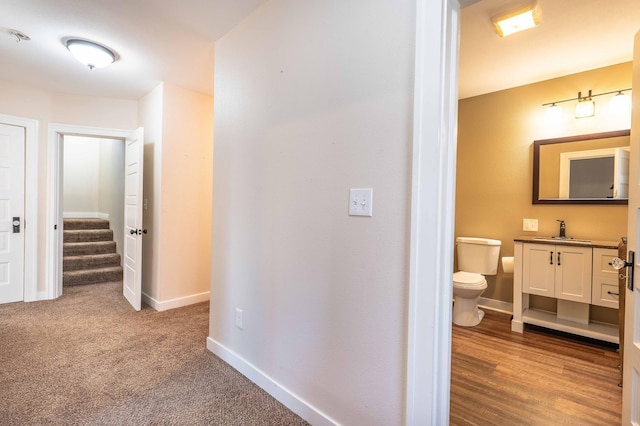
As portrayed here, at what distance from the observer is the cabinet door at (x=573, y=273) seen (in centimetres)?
254

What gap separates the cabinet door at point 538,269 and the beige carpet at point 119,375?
242 cm

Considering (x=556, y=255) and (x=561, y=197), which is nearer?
(x=556, y=255)

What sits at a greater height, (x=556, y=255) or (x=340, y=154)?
(x=340, y=154)

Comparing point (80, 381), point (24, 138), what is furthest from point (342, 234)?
point (24, 138)

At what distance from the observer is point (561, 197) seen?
2934 millimetres

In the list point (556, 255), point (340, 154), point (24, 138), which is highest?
point (24, 138)

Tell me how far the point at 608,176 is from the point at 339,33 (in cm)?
280

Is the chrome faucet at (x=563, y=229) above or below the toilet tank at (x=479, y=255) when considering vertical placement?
above

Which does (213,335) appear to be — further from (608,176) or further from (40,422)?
(608,176)

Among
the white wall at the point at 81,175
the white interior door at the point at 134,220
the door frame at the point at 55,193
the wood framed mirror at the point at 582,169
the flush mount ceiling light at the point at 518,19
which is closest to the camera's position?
the flush mount ceiling light at the point at 518,19

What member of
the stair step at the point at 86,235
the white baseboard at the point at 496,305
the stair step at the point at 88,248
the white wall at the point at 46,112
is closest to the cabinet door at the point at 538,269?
the white baseboard at the point at 496,305

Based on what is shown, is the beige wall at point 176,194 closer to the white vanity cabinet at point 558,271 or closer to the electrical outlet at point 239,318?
the electrical outlet at point 239,318

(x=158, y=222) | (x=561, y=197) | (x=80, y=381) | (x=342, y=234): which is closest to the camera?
(x=342, y=234)

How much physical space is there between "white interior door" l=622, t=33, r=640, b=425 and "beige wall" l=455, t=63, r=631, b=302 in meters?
1.78
